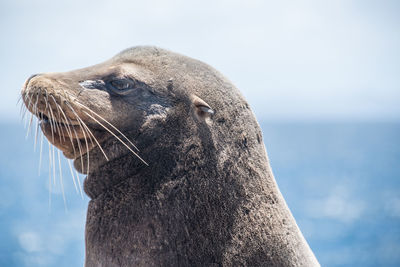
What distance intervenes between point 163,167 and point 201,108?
1.15ft

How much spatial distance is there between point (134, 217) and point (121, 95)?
23.7 inches

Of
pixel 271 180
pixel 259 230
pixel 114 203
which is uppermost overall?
pixel 271 180

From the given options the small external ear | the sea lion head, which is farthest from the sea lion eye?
the small external ear

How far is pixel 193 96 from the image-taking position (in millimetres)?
2211

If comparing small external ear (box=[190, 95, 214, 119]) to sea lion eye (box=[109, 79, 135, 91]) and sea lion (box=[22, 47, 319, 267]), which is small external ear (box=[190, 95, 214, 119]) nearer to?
sea lion (box=[22, 47, 319, 267])

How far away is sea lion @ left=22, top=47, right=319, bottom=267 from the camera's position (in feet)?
6.79

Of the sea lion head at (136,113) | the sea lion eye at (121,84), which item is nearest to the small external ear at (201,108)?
the sea lion head at (136,113)

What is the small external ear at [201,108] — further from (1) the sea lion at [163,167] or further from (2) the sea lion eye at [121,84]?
(2) the sea lion eye at [121,84]

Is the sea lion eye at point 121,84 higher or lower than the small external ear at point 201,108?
lower

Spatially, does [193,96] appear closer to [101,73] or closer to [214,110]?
[214,110]

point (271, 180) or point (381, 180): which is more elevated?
point (381, 180)

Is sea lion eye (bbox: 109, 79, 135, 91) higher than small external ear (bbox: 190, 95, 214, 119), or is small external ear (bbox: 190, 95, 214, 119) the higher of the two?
small external ear (bbox: 190, 95, 214, 119)

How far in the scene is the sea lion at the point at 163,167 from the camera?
81.4 inches

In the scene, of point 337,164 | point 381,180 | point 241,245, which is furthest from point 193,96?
point 337,164
